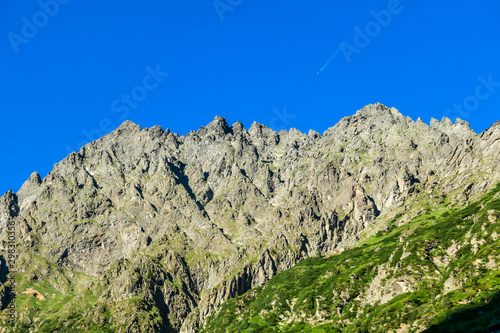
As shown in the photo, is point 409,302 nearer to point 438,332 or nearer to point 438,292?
point 438,292

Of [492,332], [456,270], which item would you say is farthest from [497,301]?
[456,270]

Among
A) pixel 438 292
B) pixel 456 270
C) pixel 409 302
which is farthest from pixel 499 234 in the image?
pixel 409 302

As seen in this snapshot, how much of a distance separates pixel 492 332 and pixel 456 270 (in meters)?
78.2

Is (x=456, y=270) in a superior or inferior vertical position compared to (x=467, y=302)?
superior

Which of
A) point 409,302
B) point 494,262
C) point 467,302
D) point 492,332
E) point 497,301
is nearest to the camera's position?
point 492,332

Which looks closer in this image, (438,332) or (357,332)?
(438,332)

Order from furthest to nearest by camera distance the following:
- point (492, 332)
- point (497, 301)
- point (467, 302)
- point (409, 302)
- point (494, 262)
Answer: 1. point (409, 302)
2. point (494, 262)
3. point (467, 302)
4. point (497, 301)
5. point (492, 332)

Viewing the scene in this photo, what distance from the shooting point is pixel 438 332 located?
143m

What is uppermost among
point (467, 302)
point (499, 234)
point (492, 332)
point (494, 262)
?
point (499, 234)

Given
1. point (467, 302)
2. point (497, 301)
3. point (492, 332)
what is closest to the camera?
point (492, 332)

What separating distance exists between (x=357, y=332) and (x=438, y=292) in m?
40.0

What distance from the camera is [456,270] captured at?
194 metres

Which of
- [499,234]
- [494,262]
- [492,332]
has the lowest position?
[492,332]

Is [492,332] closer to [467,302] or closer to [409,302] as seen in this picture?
[467,302]
